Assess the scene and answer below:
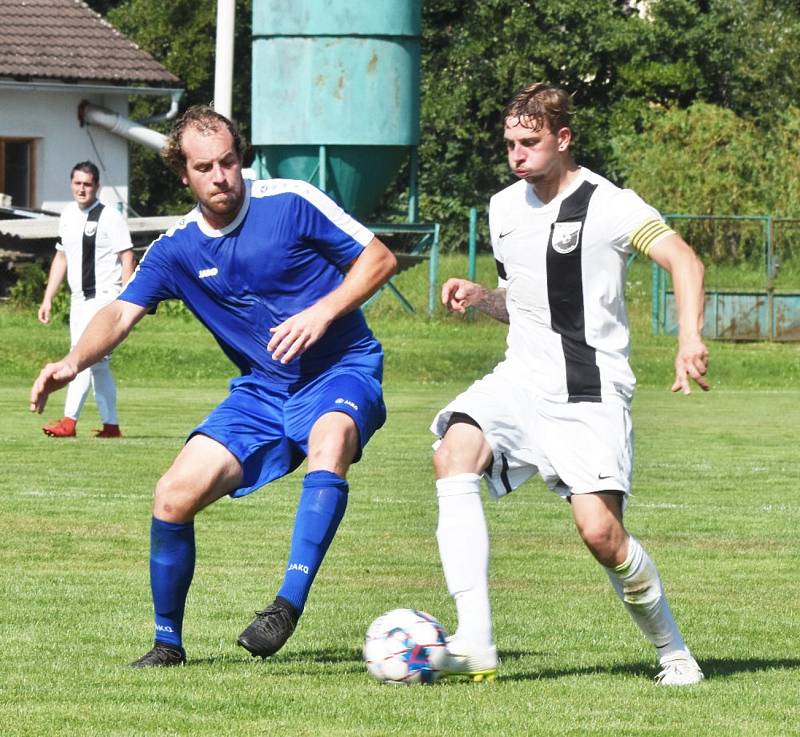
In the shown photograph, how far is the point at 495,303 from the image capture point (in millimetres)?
6672

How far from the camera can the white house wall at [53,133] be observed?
34.2m

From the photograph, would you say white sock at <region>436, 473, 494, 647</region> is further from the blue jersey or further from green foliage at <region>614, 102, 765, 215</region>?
green foliage at <region>614, 102, 765, 215</region>

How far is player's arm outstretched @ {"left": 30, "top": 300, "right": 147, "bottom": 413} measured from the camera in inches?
258

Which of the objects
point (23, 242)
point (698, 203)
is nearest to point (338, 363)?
point (23, 242)

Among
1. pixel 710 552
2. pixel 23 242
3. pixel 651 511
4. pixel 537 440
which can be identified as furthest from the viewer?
pixel 23 242

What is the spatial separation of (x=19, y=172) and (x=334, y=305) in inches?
1153

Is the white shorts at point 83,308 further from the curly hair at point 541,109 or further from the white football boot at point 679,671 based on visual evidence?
the white football boot at point 679,671

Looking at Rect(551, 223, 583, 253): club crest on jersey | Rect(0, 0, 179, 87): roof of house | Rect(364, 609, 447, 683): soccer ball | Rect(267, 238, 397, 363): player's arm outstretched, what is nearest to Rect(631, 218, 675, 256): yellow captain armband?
Rect(551, 223, 583, 253): club crest on jersey

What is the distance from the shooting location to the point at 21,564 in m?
9.08

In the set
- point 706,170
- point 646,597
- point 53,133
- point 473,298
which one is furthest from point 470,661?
point 706,170

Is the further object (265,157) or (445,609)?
(265,157)

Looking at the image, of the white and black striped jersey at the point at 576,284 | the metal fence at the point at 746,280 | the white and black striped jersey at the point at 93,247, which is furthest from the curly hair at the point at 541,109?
the metal fence at the point at 746,280

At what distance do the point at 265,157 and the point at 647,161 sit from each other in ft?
30.6

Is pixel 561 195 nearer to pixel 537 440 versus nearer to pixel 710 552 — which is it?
pixel 537 440
